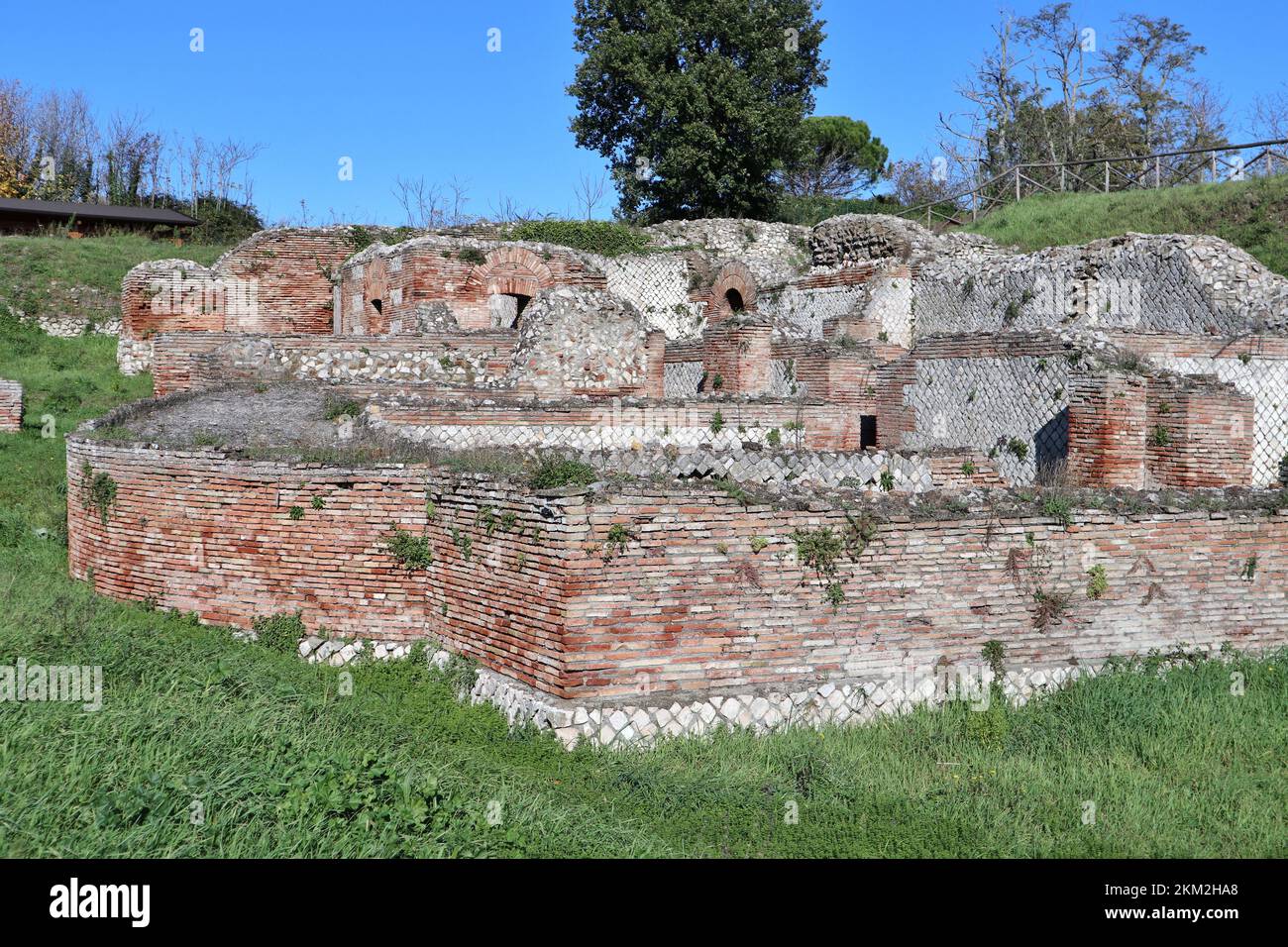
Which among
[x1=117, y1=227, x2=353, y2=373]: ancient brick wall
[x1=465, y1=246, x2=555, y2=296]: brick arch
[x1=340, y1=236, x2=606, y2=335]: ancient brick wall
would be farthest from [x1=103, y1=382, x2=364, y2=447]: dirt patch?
[x1=117, y1=227, x2=353, y2=373]: ancient brick wall

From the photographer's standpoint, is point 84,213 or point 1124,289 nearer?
point 1124,289

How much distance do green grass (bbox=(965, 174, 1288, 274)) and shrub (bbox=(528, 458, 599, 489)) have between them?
1496cm

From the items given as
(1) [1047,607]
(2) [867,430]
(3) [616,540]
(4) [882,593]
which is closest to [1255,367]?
(2) [867,430]

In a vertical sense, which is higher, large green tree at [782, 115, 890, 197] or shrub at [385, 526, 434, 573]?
large green tree at [782, 115, 890, 197]

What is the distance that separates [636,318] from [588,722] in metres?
8.58

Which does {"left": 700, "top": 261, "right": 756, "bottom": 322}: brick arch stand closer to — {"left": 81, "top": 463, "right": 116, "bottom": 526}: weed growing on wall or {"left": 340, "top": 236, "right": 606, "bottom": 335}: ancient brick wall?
{"left": 340, "top": 236, "right": 606, "bottom": 335}: ancient brick wall

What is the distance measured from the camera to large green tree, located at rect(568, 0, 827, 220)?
25547mm

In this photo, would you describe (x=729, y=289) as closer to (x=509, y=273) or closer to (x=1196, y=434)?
(x=509, y=273)

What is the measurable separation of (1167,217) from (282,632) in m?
18.2

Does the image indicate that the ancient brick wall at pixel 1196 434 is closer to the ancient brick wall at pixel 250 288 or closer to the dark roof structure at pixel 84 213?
the ancient brick wall at pixel 250 288

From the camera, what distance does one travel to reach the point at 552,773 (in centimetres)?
567

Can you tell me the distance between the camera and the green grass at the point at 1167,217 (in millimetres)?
17969
